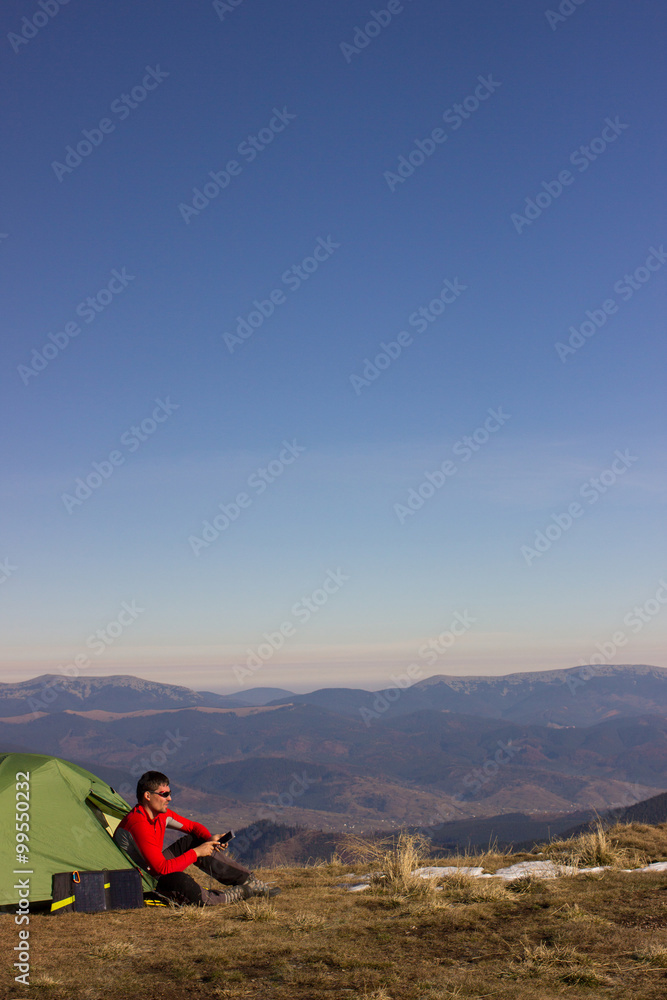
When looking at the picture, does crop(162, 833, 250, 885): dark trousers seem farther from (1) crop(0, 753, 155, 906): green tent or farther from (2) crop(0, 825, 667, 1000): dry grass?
(1) crop(0, 753, 155, 906): green tent

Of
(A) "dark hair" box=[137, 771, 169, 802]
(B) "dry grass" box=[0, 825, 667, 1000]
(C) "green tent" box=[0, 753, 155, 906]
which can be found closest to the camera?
(B) "dry grass" box=[0, 825, 667, 1000]

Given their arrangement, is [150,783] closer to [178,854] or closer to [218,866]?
[178,854]

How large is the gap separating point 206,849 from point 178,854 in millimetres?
901

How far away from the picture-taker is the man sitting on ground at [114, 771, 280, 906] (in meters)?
8.90

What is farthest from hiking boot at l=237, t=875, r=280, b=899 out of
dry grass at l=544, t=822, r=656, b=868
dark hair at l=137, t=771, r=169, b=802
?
dry grass at l=544, t=822, r=656, b=868

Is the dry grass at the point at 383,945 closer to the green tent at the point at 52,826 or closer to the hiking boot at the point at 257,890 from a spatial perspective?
the hiking boot at the point at 257,890

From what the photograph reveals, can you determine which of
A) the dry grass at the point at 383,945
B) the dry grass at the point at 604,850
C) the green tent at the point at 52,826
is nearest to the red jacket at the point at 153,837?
the green tent at the point at 52,826

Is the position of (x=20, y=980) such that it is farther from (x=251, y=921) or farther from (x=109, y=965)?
(x=251, y=921)

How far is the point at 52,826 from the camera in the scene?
9805mm

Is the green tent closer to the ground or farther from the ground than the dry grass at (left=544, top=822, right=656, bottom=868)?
farther from the ground

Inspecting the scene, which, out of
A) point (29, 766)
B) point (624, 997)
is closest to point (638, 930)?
point (624, 997)

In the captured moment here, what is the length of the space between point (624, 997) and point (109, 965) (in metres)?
4.60

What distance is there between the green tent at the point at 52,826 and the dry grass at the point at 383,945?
832 mm

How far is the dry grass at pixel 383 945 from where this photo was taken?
17.9 feet
